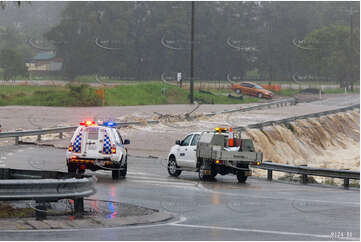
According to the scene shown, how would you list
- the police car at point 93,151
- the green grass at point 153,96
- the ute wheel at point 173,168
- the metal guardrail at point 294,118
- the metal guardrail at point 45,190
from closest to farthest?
1. the metal guardrail at point 45,190
2. the police car at point 93,151
3. the ute wheel at point 173,168
4. the metal guardrail at point 294,118
5. the green grass at point 153,96

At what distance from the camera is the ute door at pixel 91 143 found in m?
23.8

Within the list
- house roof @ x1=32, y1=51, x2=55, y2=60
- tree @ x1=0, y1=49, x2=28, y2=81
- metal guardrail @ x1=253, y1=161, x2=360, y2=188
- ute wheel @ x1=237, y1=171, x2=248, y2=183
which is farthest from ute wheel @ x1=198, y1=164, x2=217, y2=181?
house roof @ x1=32, y1=51, x2=55, y2=60

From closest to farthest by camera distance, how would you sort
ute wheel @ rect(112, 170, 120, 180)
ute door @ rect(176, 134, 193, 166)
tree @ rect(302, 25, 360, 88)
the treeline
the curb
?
the curb, ute wheel @ rect(112, 170, 120, 180), ute door @ rect(176, 134, 193, 166), tree @ rect(302, 25, 360, 88), the treeline

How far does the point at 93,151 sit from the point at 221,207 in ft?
24.3

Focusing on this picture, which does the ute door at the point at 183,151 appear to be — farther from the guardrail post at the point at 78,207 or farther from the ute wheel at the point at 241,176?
the guardrail post at the point at 78,207

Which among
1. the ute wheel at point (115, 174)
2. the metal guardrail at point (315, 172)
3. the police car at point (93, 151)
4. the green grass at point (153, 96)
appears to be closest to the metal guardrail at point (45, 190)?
the police car at point (93, 151)

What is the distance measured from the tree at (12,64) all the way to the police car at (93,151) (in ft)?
271

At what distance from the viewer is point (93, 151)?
940 inches

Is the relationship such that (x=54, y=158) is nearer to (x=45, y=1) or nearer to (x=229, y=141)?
(x=229, y=141)

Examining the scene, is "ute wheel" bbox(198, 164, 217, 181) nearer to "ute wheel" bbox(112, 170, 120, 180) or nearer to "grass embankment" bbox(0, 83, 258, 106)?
"ute wheel" bbox(112, 170, 120, 180)

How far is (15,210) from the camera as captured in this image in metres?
14.4

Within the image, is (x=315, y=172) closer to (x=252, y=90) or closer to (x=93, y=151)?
(x=93, y=151)

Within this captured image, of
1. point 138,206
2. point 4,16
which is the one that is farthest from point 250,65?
point 138,206

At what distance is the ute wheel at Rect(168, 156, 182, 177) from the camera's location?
26.3m
